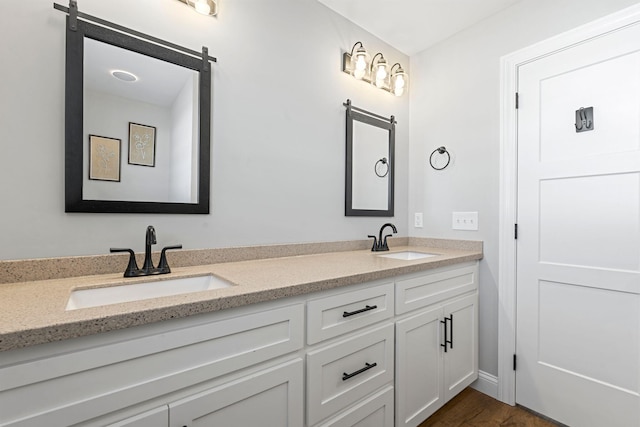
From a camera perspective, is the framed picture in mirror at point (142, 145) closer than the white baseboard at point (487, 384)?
Yes

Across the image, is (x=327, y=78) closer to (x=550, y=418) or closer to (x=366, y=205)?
(x=366, y=205)

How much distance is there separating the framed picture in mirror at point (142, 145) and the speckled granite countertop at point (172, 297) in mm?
491

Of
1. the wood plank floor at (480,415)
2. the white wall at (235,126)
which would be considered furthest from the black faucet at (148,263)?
the wood plank floor at (480,415)

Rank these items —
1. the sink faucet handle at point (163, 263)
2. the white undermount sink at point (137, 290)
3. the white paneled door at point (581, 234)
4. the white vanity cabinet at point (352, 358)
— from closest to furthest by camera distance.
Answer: the white undermount sink at point (137, 290), the white vanity cabinet at point (352, 358), the sink faucet handle at point (163, 263), the white paneled door at point (581, 234)

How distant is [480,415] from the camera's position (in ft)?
5.98

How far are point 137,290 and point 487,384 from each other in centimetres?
216

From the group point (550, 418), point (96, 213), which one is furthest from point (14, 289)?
point (550, 418)

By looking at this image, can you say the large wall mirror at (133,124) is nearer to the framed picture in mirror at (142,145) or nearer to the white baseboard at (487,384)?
the framed picture in mirror at (142,145)

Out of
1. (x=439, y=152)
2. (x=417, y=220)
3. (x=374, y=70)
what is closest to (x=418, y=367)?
(x=417, y=220)

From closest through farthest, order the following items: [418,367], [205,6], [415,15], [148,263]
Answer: [148,263] < [205,6] < [418,367] < [415,15]

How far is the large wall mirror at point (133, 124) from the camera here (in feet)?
3.96

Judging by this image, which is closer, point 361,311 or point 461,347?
point 361,311

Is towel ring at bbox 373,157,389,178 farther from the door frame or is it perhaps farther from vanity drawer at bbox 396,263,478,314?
vanity drawer at bbox 396,263,478,314

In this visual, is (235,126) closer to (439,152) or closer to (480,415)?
(439,152)
